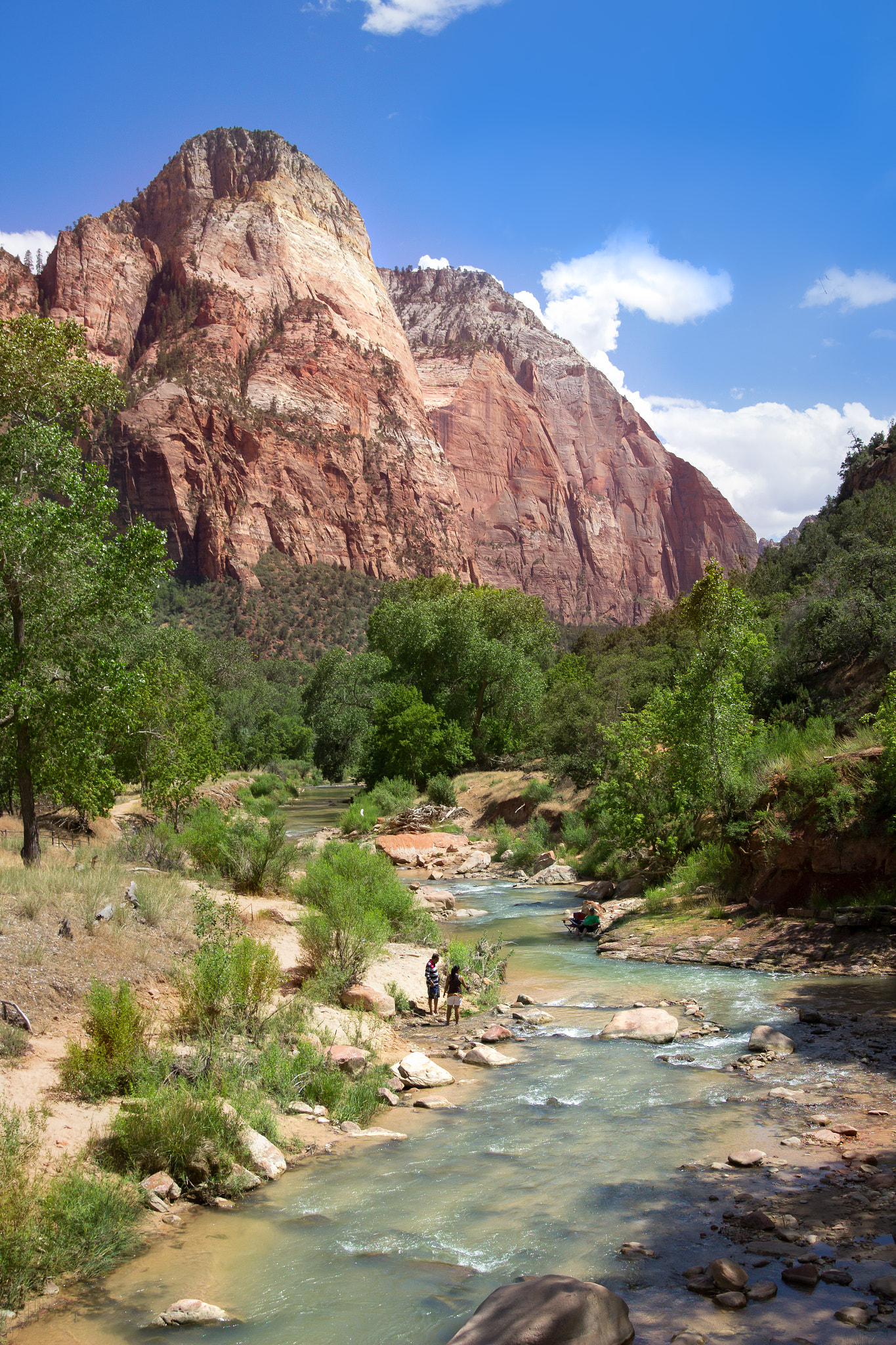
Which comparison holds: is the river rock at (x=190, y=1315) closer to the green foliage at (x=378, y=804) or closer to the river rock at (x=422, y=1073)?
the river rock at (x=422, y=1073)

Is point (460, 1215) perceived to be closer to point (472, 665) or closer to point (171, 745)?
point (171, 745)

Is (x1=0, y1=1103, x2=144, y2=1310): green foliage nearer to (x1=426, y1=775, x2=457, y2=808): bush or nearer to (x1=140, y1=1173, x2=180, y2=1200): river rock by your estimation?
(x1=140, y1=1173, x2=180, y2=1200): river rock

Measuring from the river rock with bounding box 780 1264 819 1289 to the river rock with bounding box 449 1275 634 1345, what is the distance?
1.10 m

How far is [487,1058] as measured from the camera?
10750 millimetres

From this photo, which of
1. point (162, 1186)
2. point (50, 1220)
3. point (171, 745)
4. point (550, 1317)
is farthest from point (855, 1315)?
point (171, 745)

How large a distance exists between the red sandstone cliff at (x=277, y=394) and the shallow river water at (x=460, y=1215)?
353 ft

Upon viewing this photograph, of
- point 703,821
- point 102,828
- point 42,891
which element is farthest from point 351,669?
point 42,891

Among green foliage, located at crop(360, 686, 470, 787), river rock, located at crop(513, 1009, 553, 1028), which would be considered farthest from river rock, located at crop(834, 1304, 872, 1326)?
green foliage, located at crop(360, 686, 470, 787)

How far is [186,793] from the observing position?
72.2 feet

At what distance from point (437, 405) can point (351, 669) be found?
421ft

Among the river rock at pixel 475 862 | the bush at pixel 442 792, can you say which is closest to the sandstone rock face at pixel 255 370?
the bush at pixel 442 792

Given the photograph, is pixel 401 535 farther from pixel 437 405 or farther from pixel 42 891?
pixel 42 891

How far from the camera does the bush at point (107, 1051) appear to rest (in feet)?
25.4

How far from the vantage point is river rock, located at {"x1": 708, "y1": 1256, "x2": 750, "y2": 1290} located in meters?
5.30
